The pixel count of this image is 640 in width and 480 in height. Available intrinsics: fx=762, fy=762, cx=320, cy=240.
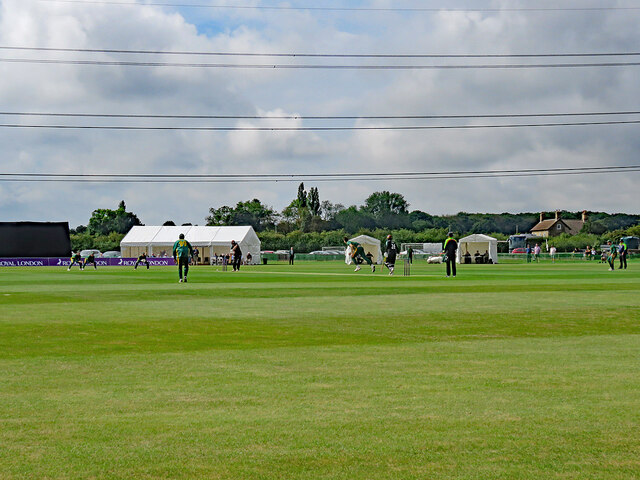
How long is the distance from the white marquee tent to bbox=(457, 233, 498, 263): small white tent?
2169 centimetres

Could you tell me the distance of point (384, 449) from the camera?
5312 mm

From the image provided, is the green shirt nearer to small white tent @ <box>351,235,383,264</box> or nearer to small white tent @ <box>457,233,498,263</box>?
small white tent @ <box>351,235,383,264</box>

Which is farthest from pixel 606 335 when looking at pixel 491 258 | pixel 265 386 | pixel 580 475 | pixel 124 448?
pixel 491 258

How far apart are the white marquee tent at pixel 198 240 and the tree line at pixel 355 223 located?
2375 centimetres

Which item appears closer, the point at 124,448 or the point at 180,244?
the point at 124,448

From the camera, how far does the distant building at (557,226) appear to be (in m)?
172

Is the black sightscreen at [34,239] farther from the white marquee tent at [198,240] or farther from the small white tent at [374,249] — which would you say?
the small white tent at [374,249]

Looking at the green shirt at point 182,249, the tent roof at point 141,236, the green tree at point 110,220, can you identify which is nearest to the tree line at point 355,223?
the green tree at point 110,220

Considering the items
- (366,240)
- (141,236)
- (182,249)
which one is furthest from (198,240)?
(182,249)

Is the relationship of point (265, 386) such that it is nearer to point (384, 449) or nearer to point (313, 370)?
point (313, 370)

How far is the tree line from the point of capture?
110 m

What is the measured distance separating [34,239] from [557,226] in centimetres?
12635

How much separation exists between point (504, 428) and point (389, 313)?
34.9 ft

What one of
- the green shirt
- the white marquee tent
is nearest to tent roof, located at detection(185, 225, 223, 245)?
the white marquee tent
